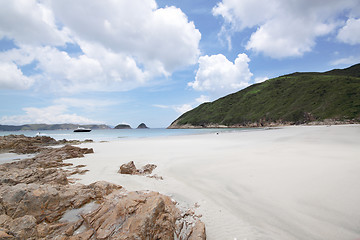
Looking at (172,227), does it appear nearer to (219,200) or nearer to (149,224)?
(149,224)

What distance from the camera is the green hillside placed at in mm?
73938

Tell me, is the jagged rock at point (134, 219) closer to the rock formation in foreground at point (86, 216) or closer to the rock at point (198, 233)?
the rock formation in foreground at point (86, 216)

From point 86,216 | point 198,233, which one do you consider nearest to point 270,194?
point 198,233

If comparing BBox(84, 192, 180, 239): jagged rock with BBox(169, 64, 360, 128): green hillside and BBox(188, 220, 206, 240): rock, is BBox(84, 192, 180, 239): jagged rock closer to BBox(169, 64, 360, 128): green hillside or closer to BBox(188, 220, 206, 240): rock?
BBox(188, 220, 206, 240): rock

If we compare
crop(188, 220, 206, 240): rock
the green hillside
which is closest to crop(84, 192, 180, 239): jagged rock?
crop(188, 220, 206, 240): rock

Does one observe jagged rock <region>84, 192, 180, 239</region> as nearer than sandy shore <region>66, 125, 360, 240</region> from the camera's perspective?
Yes

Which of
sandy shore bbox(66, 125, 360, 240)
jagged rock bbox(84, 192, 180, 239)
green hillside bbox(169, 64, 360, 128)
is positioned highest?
green hillside bbox(169, 64, 360, 128)

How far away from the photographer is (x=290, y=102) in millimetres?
98938

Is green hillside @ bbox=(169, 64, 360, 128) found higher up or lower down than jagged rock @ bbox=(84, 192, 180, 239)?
higher up

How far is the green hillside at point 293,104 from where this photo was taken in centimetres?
7394

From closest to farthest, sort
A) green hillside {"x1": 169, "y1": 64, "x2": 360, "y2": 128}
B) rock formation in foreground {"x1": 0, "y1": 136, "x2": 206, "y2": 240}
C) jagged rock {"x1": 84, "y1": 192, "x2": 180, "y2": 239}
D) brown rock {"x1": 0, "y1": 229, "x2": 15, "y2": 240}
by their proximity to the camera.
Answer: brown rock {"x1": 0, "y1": 229, "x2": 15, "y2": 240} → rock formation in foreground {"x1": 0, "y1": 136, "x2": 206, "y2": 240} → jagged rock {"x1": 84, "y1": 192, "x2": 180, "y2": 239} → green hillside {"x1": 169, "y1": 64, "x2": 360, "y2": 128}

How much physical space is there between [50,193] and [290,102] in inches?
4677

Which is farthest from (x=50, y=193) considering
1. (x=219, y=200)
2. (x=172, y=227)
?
(x=219, y=200)

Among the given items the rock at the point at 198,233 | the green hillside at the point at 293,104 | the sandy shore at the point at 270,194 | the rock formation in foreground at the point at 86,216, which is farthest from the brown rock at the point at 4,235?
the green hillside at the point at 293,104
